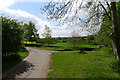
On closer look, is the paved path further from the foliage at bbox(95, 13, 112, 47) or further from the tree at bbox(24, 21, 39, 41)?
the tree at bbox(24, 21, 39, 41)

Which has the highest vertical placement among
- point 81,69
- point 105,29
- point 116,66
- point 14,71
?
point 105,29

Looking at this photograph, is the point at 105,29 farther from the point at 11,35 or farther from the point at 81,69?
the point at 11,35

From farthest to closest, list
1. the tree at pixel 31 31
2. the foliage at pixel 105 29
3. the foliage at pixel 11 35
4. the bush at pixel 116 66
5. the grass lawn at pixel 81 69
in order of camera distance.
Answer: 1. the tree at pixel 31 31
2. the foliage at pixel 11 35
3. the foliage at pixel 105 29
4. the bush at pixel 116 66
5. the grass lawn at pixel 81 69

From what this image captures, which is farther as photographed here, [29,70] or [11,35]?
[11,35]

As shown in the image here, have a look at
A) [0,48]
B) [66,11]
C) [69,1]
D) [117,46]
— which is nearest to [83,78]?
[117,46]

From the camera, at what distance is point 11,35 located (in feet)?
57.0

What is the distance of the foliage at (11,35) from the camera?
16.5m

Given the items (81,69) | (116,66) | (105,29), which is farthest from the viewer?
(105,29)

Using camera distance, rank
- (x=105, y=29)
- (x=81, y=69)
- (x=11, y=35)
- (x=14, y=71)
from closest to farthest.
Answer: (x=14, y=71), (x=81, y=69), (x=105, y=29), (x=11, y=35)

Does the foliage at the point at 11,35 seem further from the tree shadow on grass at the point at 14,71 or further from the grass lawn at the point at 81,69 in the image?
the grass lawn at the point at 81,69

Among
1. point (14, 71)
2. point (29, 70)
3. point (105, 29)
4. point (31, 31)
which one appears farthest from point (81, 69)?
point (31, 31)

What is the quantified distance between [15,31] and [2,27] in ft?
6.62

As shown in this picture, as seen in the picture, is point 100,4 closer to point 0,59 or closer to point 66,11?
point 66,11

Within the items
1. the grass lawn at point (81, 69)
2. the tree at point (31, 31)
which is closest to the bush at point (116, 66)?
the grass lawn at point (81, 69)
